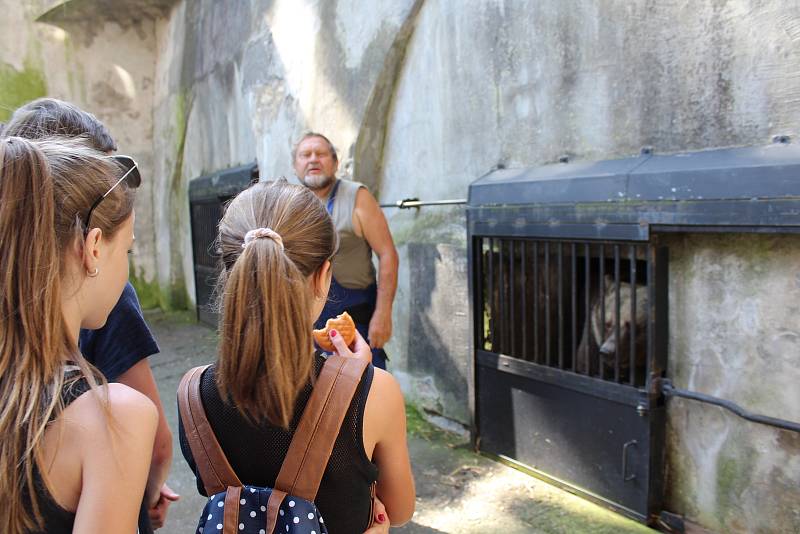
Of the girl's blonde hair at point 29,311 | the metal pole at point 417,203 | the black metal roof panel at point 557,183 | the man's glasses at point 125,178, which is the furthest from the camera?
the metal pole at point 417,203

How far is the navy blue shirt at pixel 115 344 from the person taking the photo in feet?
5.75

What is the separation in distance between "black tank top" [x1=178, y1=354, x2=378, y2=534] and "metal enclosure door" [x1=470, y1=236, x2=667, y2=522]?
1.94m

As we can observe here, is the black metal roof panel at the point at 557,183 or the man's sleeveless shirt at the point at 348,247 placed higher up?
the black metal roof panel at the point at 557,183

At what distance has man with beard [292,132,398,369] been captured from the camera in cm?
352

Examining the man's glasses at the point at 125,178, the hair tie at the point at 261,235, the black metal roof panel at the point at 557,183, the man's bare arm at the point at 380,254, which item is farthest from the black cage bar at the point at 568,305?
the man's glasses at the point at 125,178

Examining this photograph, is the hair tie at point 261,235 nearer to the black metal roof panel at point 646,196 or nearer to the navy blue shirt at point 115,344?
the navy blue shirt at point 115,344

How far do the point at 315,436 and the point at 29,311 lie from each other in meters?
0.57

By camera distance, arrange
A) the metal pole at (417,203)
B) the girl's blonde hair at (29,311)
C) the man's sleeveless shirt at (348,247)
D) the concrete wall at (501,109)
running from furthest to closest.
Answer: the metal pole at (417,203) < the man's sleeveless shirt at (348,247) < the concrete wall at (501,109) < the girl's blonde hair at (29,311)

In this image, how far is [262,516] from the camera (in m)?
1.32

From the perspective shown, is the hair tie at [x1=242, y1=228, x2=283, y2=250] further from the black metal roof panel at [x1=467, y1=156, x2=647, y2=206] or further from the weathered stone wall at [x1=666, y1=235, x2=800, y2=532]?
the weathered stone wall at [x1=666, y1=235, x2=800, y2=532]

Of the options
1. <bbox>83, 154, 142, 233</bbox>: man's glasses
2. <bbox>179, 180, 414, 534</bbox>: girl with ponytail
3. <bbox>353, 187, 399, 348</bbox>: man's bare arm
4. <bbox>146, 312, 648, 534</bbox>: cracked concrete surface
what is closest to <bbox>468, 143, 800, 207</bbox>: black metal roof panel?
<bbox>353, 187, 399, 348</bbox>: man's bare arm

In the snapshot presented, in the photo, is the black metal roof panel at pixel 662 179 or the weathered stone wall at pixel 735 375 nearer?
the black metal roof panel at pixel 662 179

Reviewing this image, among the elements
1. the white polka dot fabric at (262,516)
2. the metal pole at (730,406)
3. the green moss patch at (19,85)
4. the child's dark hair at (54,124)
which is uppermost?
the green moss patch at (19,85)

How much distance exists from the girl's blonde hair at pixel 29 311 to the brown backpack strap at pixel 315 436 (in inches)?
16.7
